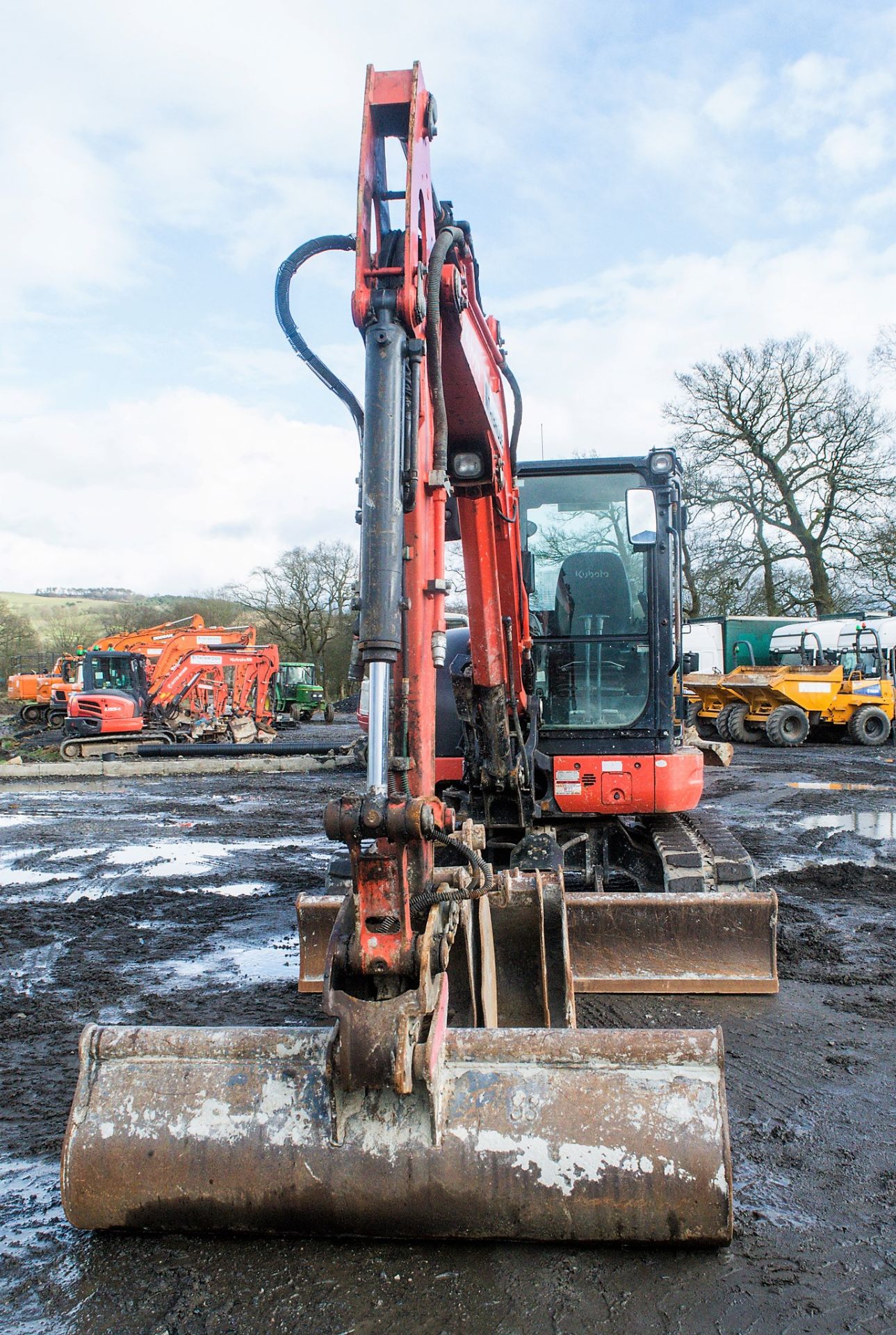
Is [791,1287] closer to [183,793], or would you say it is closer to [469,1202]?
[469,1202]

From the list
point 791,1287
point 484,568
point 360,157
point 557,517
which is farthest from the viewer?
point 557,517

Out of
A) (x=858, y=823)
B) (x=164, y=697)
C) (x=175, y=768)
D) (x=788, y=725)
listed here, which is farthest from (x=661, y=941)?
(x=164, y=697)

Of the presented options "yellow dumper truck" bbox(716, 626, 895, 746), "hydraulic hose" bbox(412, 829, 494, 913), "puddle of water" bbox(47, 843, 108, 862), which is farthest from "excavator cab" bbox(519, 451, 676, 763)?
"yellow dumper truck" bbox(716, 626, 895, 746)

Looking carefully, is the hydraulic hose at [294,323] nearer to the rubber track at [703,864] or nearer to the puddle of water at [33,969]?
the rubber track at [703,864]

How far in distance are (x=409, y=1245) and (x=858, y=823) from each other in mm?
8311

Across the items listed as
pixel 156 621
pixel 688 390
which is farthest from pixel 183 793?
pixel 156 621

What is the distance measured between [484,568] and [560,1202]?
2.47m

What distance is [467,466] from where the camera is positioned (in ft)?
12.3

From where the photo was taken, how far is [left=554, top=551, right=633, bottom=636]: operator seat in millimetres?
5426

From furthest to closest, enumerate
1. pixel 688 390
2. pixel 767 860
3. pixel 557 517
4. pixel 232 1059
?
pixel 688 390
pixel 767 860
pixel 557 517
pixel 232 1059

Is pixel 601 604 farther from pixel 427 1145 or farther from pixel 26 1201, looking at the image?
pixel 26 1201

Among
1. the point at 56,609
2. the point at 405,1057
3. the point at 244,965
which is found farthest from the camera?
the point at 56,609

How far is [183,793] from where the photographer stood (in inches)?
519

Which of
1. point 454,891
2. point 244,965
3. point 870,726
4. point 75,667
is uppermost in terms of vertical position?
point 75,667
